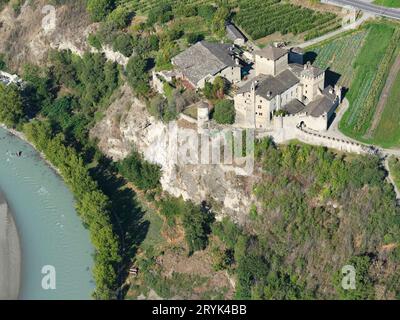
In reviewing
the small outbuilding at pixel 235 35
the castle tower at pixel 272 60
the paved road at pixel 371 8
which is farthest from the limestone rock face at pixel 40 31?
the paved road at pixel 371 8

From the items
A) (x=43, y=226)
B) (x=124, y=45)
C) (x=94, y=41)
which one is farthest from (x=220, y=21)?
(x=43, y=226)

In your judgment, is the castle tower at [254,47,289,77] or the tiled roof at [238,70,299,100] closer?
the tiled roof at [238,70,299,100]

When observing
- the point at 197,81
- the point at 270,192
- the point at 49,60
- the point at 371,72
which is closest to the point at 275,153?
the point at 270,192

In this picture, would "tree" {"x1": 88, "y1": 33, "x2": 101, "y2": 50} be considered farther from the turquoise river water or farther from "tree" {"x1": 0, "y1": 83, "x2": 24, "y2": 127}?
the turquoise river water

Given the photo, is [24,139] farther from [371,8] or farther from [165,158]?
[371,8]

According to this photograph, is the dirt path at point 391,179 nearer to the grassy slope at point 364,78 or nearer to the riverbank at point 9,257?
the grassy slope at point 364,78

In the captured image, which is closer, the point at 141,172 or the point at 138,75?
the point at 141,172

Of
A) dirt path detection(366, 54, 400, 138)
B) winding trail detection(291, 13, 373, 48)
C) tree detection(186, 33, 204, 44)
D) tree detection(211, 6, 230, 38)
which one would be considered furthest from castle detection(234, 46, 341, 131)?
tree detection(186, 33, 204, 44)
